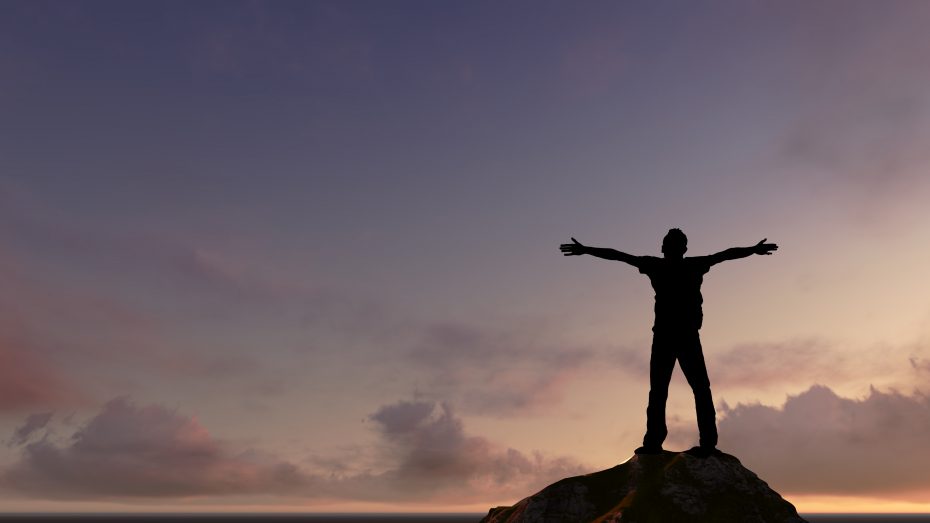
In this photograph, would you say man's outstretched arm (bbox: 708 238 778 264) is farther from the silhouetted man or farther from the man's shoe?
the man's shoe

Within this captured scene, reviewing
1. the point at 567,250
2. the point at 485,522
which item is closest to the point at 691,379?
the point at 567,250

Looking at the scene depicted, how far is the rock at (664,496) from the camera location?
69.5 ft

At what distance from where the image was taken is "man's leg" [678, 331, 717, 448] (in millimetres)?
23156

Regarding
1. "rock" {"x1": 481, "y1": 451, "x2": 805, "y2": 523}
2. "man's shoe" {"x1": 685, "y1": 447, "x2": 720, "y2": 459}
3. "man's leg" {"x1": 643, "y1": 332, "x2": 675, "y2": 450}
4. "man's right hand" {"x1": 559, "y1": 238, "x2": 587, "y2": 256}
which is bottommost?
"rock" {"x1": 481, "y1": 451, "x2": 805, "y2": 523}

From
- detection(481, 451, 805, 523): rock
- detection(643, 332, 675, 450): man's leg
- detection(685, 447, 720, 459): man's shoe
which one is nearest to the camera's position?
detection(481, 451, 805, 523): rock

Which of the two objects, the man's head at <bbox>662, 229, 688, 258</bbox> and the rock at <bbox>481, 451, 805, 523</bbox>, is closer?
the rock at <bbox>481, 451, 805, 523</bbox>

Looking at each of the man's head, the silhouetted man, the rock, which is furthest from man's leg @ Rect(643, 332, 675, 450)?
the man's head

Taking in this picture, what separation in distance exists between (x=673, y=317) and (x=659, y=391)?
2.19 m

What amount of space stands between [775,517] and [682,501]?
241 centimetres

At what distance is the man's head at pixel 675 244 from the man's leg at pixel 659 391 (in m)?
2.38

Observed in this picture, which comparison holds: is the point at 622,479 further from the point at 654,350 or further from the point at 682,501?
the point at 654,350

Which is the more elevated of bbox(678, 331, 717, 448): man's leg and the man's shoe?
bbox(678, 331, 717, 448): man's leg

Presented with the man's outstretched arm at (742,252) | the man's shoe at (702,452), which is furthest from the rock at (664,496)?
the man's outstretched arm at (742,252)

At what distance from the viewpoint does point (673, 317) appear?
23703mm
